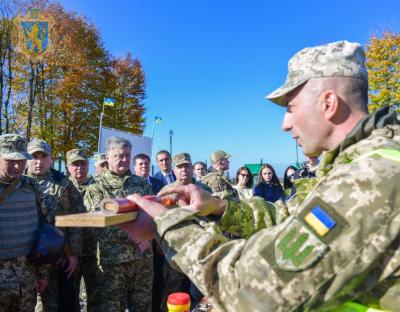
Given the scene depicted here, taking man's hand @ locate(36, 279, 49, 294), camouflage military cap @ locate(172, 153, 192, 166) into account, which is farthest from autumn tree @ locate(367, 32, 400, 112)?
man's hand @ locate(36, 279, 49, 294)

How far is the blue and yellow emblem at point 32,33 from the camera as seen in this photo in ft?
61.8

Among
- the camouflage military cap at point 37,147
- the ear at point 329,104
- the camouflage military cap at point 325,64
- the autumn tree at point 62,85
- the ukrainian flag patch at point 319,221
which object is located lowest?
the ukrainian flag patch at point 319,221

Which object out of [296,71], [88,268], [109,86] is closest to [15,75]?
[109,86]

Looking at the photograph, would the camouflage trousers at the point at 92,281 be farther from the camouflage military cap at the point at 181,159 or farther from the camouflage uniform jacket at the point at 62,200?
the camouflage military cap at the point at 181,159

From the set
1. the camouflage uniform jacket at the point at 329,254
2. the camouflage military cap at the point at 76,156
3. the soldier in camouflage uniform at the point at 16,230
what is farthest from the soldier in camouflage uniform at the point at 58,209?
the camouflage uniform jacket at the point at 329,254

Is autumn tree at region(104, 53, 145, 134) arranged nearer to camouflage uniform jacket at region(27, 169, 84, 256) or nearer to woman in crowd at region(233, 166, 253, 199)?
woman in crowd at region(233, 166, 253, 199)

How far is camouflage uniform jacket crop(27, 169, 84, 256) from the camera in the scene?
4.23 m

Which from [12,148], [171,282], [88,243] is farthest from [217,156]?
[12,148]

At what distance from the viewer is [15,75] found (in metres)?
19.8

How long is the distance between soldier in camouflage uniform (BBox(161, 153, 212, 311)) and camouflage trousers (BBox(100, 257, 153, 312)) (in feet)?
3.32

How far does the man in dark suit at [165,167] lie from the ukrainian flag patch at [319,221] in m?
5.95

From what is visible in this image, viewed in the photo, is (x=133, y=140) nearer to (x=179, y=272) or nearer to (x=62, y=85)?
(x=179, y=272)

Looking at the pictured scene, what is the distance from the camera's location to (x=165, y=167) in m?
7.09

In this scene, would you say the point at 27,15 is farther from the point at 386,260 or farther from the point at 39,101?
the point at 386,260
